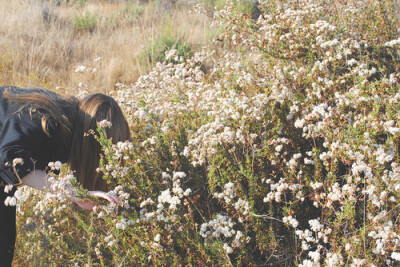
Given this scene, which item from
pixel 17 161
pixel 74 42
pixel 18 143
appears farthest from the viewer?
pixel 74 42

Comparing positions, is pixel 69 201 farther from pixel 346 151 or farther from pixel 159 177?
pixel 346 151

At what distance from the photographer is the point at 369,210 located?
8.14 ft

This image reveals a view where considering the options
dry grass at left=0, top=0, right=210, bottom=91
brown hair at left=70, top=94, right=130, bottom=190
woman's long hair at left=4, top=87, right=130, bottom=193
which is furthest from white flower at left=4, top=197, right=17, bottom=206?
dry grass at left=0, top=0, right=210, bottom=91

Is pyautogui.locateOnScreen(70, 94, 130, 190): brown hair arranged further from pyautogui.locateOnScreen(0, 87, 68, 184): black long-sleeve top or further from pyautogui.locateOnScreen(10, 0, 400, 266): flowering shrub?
pyautogui.locateOnScreen(10, 0, 400, 266): flowering shrub

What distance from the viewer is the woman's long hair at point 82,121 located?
2896 mm

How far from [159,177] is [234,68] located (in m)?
1.60

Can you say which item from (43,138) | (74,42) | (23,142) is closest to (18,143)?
(23,142)

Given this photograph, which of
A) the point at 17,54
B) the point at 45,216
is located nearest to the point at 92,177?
the point at 45,216

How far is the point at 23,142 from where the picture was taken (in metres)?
2.52

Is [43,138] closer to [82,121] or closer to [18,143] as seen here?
[18,143]

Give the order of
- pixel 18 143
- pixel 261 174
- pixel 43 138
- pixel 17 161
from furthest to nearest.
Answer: pixel 261 174, pixel 43 138, pixel 18 143, pixel 17 161

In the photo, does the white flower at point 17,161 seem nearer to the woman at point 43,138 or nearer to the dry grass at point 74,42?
the woman at point 43,138

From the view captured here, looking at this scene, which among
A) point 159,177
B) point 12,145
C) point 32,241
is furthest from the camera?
point 159,177

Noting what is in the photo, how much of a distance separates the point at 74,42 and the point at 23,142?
594 cm
